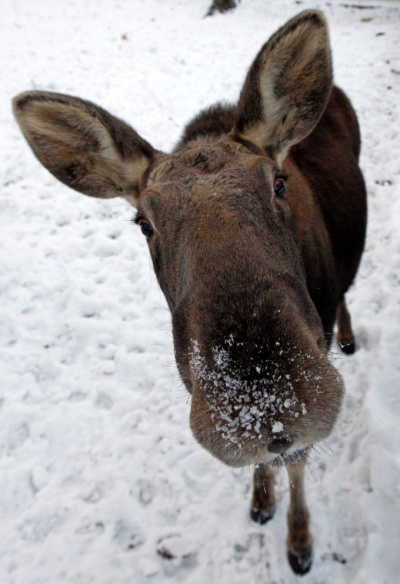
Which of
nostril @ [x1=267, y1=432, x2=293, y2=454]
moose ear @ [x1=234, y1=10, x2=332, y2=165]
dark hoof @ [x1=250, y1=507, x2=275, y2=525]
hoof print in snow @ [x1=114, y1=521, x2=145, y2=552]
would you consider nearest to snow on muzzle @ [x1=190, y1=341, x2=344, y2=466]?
nostril @ [x1=267, y1=432, x2=293, y2=454]

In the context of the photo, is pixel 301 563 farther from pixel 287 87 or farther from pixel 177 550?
pixel 287 87

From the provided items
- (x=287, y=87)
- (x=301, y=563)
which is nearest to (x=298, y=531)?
(x=301, y=563)

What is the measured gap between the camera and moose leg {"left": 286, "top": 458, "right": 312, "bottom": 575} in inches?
112

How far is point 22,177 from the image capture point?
7020 millimetres

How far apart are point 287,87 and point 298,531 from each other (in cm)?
328

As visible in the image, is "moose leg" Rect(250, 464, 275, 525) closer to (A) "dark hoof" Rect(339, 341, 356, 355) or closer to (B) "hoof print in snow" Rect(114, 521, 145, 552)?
(B) "hoof print in snow" Rect(114, 521, 145, 552)

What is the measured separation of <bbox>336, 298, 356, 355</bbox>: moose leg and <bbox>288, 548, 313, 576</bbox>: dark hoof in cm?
210

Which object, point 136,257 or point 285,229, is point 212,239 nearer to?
point 285,229

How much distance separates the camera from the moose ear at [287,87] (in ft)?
7.22

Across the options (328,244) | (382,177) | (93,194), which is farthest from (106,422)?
(382,177)

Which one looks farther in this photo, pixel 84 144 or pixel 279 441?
pixel 84 144

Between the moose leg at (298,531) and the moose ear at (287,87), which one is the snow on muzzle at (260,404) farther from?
the moose ear at (287,87)

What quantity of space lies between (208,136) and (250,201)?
1.39 metres

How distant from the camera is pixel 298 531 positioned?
291 cm
